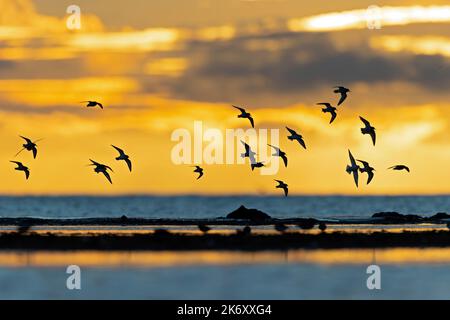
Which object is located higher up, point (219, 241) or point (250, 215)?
point (250, 215)

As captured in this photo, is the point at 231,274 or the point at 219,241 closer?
the point at 231,274

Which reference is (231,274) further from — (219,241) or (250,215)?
(250,215)

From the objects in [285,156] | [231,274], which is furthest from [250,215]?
Answer: [231,274]

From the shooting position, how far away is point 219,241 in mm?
71500

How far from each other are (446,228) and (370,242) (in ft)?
49.3

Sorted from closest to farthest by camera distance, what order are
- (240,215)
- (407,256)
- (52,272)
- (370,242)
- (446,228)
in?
(52,272), (407,256), (370,242), (446,228), (240,215)

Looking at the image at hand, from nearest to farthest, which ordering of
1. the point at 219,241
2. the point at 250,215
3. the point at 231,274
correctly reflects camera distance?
the point at 231,274
the point at 219,241
the point at 250,215

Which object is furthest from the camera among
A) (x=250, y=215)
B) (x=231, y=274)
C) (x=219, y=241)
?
(x=250, y=215)

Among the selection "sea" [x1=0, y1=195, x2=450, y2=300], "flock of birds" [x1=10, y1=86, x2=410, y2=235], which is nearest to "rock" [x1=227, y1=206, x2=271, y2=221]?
"flock of birds" [x1=10, y1=86, x2=410, y2=235]

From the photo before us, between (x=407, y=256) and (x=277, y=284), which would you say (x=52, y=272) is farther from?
(x=407, y=256)

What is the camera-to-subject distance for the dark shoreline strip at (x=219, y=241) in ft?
226
